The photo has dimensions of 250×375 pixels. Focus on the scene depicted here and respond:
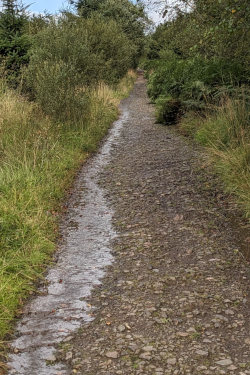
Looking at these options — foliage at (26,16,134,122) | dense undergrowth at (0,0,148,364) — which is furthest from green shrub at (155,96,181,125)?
foliage at (26,16,134,122)

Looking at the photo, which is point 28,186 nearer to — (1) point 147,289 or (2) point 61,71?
(1) point 147,289

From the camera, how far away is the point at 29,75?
44.1ft

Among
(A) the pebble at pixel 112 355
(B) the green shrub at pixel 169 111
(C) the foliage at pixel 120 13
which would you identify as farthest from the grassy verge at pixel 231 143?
(C) the foliage at pixel 120 13

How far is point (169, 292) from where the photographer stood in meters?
4.55

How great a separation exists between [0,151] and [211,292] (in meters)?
5.32

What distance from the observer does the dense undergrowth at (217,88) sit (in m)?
7.50

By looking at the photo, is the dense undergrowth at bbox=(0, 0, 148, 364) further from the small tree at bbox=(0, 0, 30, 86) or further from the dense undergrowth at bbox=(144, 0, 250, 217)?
the dense undergrowth at bbox=(144, 0, 250, 217)

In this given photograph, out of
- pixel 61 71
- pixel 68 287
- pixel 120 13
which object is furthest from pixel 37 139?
pixel 120 13

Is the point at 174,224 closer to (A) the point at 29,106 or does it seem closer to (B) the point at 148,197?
(B) the point at 148,197

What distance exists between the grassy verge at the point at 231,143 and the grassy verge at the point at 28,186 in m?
2.82

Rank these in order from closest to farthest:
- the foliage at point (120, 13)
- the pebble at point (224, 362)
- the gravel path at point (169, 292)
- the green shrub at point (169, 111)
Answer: the pebble at point (224, 362) < the gravel path at point (169, 292) < the green shrub at point (169, 111) < the foliage at point (120, 13)

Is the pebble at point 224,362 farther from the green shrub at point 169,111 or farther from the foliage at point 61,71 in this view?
the green shrub at point 169,111

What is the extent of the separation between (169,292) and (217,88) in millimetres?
7983

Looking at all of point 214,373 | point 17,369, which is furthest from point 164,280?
point 17,369
